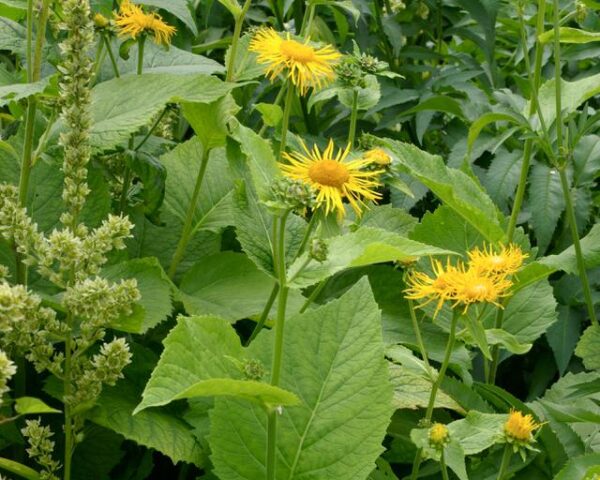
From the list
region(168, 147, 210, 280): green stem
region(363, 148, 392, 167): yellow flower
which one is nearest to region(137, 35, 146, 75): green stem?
region(168, 147, 210, 280): green stem

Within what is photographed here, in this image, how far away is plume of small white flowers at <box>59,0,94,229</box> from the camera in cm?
121

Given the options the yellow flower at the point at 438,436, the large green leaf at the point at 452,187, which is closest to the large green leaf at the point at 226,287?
the large green leaf at the point at 452,187

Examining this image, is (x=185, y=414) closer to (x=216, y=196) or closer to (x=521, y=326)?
(x=216, y=196)

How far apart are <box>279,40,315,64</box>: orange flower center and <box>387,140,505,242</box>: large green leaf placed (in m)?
0.22

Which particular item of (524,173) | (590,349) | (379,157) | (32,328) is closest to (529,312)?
(590,349)

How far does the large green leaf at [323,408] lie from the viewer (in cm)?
126

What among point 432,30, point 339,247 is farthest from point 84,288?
point 432,30

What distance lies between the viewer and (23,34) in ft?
5.17

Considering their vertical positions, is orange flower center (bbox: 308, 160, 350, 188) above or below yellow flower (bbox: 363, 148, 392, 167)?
above

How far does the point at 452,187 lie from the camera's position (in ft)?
4.86

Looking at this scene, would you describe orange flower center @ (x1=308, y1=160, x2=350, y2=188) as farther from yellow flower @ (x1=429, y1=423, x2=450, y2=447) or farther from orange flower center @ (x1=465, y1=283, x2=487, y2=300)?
yellow flower @ (x1=429, y1=423, x2=450, y2=447)

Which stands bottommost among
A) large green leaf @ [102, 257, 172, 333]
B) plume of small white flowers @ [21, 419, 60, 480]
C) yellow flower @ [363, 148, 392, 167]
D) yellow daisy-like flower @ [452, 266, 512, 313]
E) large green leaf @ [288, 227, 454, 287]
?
plume of small white flowers @ [21, 419, 60, 480]

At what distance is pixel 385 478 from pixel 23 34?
891 mm

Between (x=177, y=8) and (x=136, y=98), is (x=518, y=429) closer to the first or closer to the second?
(x=136, y=98)
